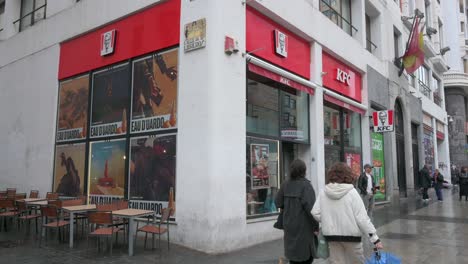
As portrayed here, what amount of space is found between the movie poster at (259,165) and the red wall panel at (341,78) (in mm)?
4007

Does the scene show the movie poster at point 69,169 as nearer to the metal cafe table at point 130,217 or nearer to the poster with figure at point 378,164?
the metal cafe table at point 130,217

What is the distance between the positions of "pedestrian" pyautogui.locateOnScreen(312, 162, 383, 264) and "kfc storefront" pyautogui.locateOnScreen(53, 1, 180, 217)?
5.09m

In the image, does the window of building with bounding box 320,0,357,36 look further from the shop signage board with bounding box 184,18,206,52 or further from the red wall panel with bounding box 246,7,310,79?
the shop signage board with bounding box 184,18,206,52

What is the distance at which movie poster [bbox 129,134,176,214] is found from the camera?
916 centimetres

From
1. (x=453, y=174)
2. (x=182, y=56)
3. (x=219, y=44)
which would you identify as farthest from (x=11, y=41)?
(x=453, y=174)

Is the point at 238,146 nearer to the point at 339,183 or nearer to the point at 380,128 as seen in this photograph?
the point at 339,183

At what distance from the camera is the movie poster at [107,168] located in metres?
10.5

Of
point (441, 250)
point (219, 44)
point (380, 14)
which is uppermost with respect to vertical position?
point (380, 14)

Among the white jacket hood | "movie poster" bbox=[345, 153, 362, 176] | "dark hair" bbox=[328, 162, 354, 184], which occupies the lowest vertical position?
the white jacket hood

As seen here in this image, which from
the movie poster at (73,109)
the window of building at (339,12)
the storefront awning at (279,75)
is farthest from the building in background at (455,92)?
the movie poster at (73,109)

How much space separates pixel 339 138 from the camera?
47.4 feet

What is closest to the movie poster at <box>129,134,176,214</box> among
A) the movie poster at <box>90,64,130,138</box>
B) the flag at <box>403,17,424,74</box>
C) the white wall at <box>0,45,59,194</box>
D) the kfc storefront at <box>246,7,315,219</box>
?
the movie poster at <box>90,64,130,138</box>

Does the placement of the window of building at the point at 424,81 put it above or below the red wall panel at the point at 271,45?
above

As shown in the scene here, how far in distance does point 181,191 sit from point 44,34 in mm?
8679
